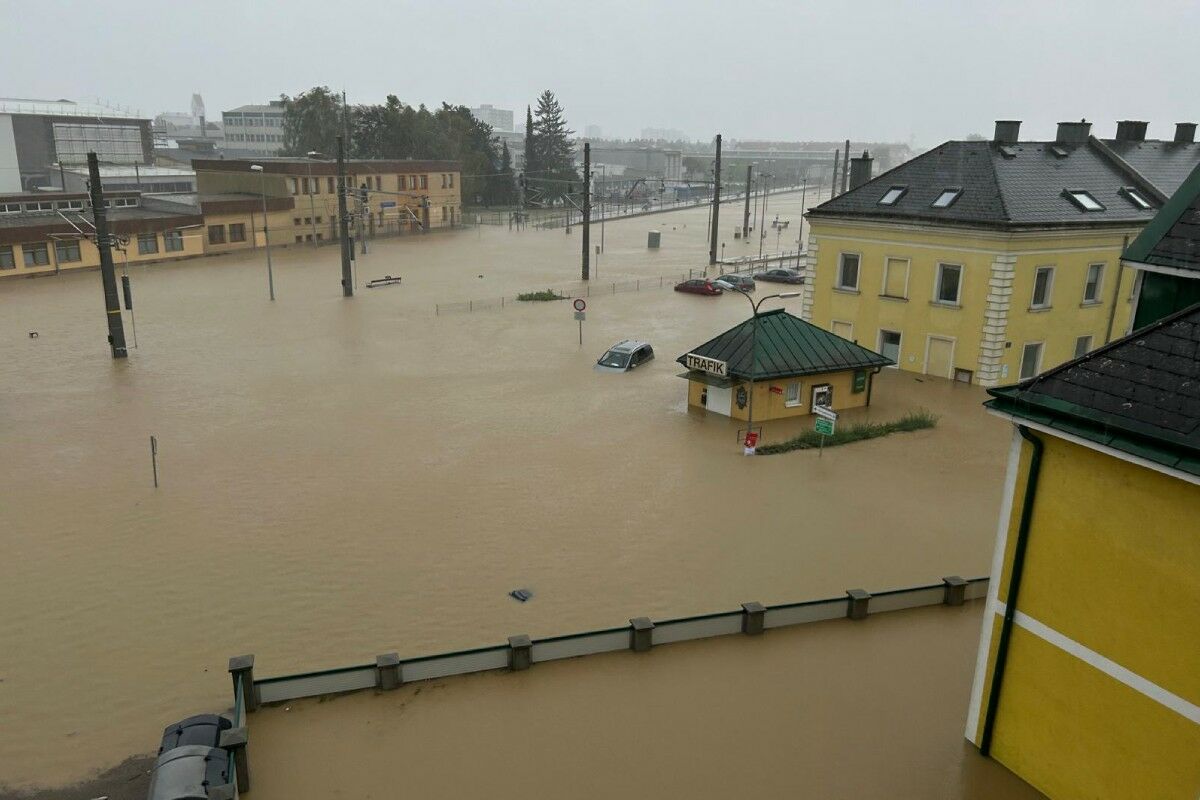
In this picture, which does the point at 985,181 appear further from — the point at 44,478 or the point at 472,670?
the point at 44,478

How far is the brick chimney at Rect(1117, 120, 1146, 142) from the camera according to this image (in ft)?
113

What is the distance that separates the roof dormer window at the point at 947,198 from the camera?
2883 cm

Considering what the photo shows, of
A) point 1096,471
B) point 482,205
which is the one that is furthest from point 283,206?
point 1096,471

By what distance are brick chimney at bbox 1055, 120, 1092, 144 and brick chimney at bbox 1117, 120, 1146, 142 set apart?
278cm

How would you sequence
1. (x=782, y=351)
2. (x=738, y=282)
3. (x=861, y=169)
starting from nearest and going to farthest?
1. (x=782, y=351)
2. (x=861, y=169)
3. (x=738, y=282)

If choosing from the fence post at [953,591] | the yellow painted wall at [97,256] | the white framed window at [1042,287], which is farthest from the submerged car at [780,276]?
the fence post at [953,591]

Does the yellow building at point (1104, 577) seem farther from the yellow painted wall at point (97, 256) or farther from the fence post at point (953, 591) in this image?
the yellow painted wall at point (97, 256)

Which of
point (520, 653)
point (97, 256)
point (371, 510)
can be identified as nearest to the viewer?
point (520, 653)

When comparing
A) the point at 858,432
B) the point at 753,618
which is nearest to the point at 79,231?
the point at 858,432

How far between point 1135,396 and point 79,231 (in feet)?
168

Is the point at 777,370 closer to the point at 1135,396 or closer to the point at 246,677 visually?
the point at 1135,396

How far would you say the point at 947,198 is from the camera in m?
29.1

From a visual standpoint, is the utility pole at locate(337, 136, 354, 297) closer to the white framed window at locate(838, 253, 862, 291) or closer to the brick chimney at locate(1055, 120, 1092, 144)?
the white framed window at locate(838, 253, 862, 291)

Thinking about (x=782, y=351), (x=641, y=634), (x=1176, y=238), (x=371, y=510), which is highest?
(x=1176, y=238)
